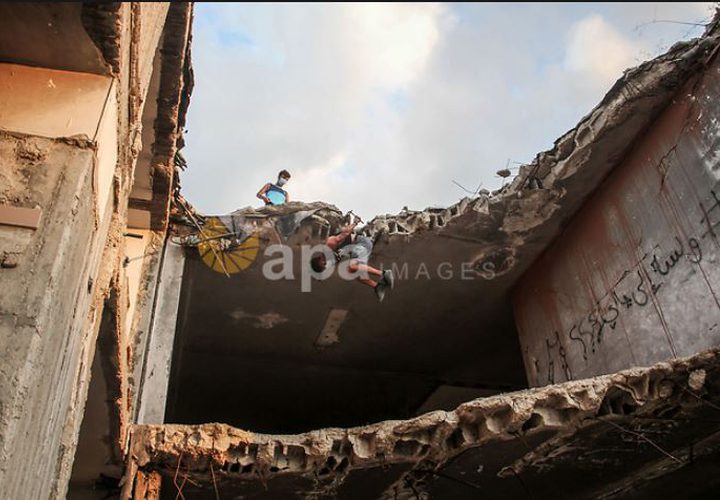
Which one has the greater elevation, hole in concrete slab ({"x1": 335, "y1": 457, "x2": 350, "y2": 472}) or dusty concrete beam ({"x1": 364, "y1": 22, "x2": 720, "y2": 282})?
dusty concrete beam ({"x1": 364, "y1": 22, "x2": 720, "y2": 282})

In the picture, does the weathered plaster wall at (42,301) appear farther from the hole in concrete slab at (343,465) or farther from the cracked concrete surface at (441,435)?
the hole in concrete slab at (343,465)

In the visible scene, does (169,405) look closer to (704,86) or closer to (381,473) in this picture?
(381,473)

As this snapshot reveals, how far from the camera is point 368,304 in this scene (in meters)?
10.7

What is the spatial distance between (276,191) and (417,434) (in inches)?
228

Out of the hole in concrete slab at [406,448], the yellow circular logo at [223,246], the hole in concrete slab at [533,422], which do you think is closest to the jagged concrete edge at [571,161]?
the yellow circular logo at [223,246]

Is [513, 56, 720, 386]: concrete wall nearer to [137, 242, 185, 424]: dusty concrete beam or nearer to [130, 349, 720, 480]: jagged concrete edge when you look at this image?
[130, 349, 720, 480]: jagged concrete edge

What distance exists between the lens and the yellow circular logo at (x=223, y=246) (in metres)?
9.12

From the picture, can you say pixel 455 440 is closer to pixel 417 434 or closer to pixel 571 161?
pixel 417 434

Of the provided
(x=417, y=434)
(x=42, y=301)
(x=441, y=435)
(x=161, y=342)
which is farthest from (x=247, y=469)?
(x=42, y=301)

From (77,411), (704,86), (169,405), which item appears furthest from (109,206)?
(169,405)

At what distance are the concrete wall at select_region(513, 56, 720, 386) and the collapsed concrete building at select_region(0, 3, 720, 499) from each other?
0.03 m

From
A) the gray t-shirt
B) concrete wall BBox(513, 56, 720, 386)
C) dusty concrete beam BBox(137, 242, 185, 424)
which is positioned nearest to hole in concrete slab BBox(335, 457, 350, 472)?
dusty concrete beam BBox(137, 242, 185, 424)

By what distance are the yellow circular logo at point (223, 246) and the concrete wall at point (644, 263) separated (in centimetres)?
443

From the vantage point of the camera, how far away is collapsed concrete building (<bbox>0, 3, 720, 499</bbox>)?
11.5 ft
